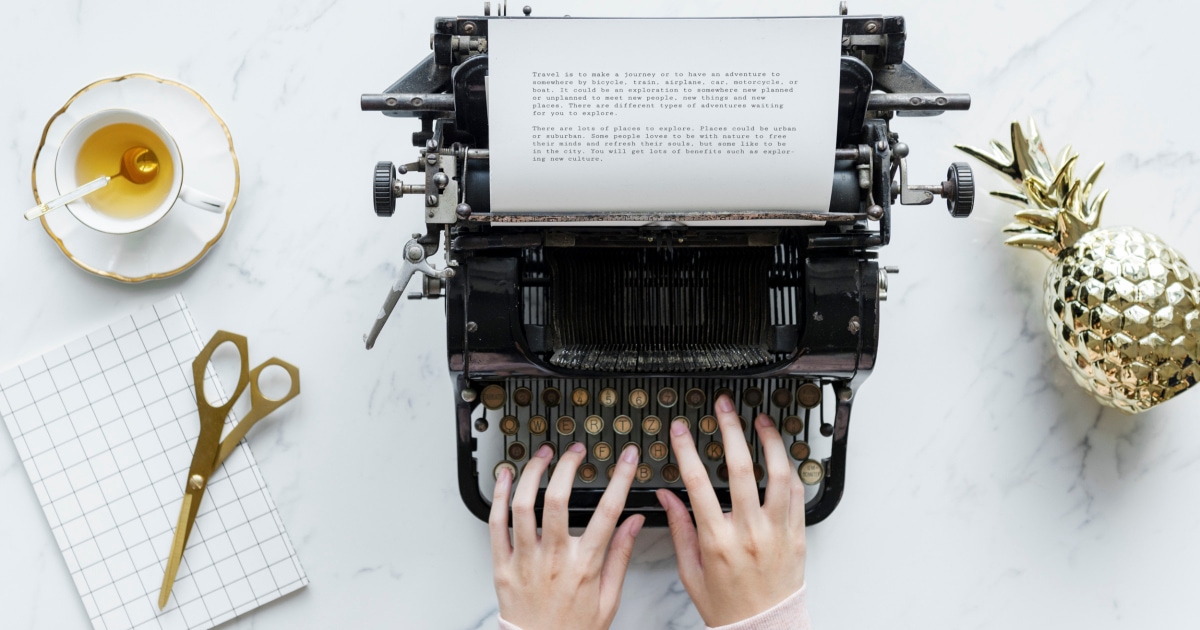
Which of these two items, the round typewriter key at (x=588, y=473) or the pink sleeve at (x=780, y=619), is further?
the round typewriter key at (x=588, y=473)

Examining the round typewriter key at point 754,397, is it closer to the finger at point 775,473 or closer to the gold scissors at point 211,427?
the finger at point 775,473

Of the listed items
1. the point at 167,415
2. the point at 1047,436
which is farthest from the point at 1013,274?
the point at 167,415

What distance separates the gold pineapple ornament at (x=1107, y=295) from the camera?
1711mm

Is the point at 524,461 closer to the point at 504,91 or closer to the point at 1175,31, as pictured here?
the point at 504,91

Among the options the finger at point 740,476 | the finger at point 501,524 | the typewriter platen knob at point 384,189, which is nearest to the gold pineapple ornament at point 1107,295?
the finger at point 740,476

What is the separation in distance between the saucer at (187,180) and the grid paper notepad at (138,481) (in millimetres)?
113

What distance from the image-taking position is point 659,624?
1931 mm

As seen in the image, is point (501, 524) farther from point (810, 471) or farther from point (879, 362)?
point (879, 362)

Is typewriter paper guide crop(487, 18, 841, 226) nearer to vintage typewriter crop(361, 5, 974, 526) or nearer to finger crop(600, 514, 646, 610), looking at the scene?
vintage typewriter crop(361, 5, 974, 526)

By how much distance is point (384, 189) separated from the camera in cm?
142

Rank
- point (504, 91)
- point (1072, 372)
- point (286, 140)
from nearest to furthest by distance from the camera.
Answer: point (504, 91), point (1072, 372), point (286, 140)

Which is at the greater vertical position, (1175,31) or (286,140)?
(1175,31)

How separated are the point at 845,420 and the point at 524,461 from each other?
2.20ft

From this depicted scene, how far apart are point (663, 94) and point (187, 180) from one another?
Answer: 1175mm
